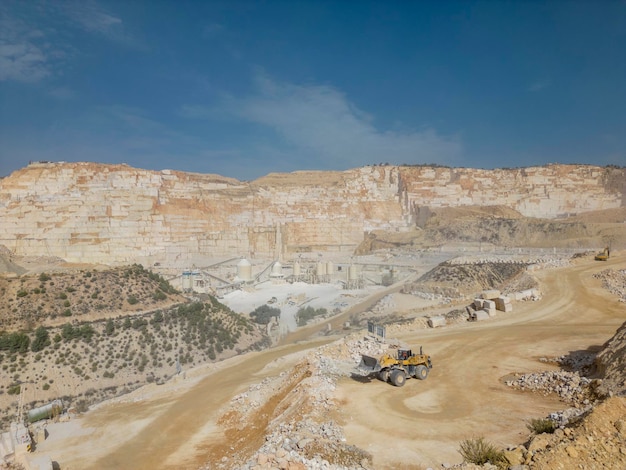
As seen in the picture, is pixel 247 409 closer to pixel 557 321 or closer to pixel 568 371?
pixel 568 371

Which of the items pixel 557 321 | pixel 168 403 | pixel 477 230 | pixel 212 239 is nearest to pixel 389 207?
pixel 477 230

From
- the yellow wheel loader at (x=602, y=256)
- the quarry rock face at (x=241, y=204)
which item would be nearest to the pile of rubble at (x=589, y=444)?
the yellow wheel loader at (x=602, y=256)

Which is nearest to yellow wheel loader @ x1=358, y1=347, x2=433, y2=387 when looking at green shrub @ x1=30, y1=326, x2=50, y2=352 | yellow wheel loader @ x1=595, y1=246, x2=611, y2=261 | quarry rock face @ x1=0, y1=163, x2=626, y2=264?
green shrub @ x1=30, y1=326, x2=50, y2=352

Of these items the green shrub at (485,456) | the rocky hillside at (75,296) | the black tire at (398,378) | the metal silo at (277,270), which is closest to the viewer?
the green shrub at (485,456)

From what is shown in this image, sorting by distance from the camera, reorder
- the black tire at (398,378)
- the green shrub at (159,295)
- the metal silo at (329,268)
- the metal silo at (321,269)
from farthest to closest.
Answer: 1. the metal silo at (329,268)
2. the metal silo at (321,269)
3. the green shrub at (159,295)
4. the black tire at (398,378)

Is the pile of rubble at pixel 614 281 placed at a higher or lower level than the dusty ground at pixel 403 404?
higher

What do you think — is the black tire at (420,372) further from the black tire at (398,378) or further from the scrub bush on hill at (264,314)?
the scrub bush on hill at (264,314)

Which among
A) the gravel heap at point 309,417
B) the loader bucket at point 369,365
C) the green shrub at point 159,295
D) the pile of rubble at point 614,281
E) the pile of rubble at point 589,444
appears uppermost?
the pile of rubble at point 614,281
